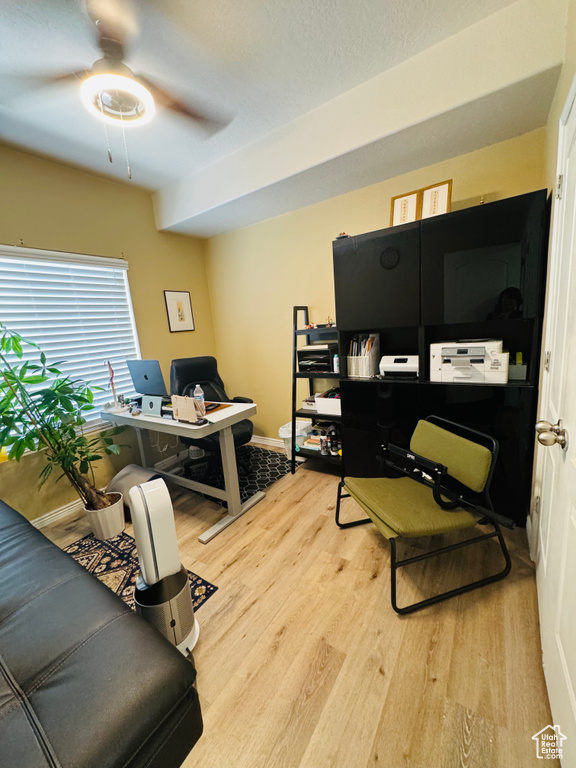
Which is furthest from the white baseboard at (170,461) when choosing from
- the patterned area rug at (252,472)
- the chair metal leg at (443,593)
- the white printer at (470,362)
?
the white printer at (470,362)

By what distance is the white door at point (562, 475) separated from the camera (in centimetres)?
84

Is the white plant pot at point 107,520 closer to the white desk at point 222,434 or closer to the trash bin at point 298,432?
the white desk at point 222,434

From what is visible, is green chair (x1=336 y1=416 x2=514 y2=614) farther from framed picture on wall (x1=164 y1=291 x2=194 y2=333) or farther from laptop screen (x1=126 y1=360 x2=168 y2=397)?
framed picture on wall (x1=164 y1=291 x2=194 y2=333)

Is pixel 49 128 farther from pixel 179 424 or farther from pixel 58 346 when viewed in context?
pixel 179 424

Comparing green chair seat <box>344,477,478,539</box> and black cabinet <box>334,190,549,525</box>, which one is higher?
black cabinet <box>334,190,549,525</box>

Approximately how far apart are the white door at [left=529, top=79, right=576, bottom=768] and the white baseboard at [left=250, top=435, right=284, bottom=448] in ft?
7.91

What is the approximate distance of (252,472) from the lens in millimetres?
2865

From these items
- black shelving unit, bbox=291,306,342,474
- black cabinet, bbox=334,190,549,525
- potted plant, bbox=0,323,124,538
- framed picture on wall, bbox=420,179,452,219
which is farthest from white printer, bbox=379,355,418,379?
potted plant, bbox=0,323,124,538

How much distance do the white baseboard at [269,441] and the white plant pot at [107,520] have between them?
1.71 meters

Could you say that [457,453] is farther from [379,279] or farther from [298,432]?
[298,432]

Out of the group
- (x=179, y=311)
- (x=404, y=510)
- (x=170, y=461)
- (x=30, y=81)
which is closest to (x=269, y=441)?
(x=170, y=461)

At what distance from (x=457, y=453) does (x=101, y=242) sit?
10.6 ft

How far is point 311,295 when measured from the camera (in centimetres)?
293

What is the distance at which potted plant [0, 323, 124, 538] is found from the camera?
1.85 m
